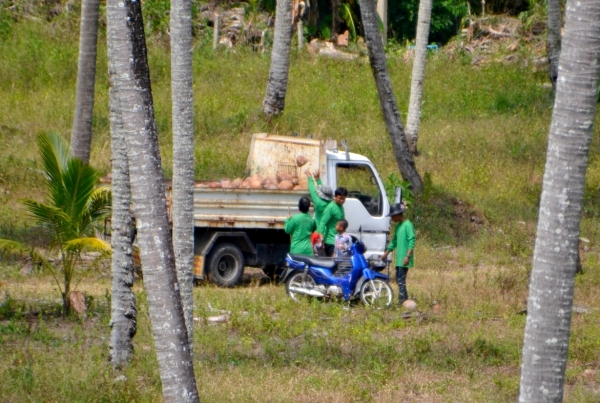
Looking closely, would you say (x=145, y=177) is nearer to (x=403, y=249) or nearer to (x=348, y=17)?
(x=403, y=249)

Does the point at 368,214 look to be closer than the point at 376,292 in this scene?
No

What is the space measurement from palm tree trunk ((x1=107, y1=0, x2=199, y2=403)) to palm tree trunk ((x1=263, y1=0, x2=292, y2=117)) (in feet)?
45.8

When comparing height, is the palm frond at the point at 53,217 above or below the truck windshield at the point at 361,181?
below

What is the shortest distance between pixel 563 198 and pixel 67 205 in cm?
665

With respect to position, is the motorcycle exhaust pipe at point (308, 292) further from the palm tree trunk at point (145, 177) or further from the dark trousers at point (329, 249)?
the palm tree trunk at point (145, 177)

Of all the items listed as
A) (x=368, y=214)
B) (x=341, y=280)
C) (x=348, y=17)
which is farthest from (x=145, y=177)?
(x=348, y=17)

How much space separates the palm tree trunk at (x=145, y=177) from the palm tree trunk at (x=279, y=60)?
13949mm

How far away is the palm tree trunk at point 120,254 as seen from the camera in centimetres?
789

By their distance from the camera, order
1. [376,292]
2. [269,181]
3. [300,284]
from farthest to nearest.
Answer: [269,181] < [300,284] < [376,292]

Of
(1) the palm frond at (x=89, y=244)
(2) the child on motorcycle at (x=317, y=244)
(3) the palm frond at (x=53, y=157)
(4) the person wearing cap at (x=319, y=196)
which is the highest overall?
(3) the palm frond at (x=53, y=157)

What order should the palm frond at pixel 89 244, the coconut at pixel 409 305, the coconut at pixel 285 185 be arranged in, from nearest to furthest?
the palm frond at pixel 89 244, the coconut at pixel 409 305, the coconut at pixel 285 185

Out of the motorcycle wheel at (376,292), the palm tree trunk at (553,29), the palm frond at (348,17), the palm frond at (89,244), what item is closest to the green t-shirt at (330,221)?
the motorcycle wheel at (376,292)

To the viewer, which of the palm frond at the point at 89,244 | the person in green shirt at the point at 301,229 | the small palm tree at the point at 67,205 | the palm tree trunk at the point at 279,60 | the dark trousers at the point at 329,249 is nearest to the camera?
the palm frond at the point at 89,244

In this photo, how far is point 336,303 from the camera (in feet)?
38.0
